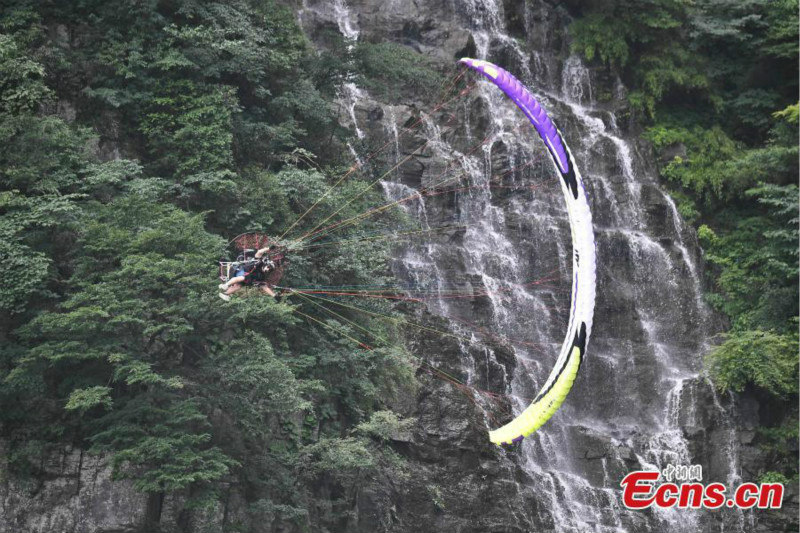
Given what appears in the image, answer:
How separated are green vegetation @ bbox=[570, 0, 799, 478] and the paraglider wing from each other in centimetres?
1036

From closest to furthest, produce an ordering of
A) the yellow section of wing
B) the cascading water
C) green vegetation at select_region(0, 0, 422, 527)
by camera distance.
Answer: the yellow section of wing
green vegetation at select_region(0, 0, 422, 527)
the cascading water

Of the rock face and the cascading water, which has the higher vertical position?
the cascading water

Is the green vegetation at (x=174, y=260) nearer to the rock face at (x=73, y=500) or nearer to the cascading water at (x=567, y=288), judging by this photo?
the rock face at (x=73, y=500)

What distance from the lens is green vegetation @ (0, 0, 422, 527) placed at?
624 inches

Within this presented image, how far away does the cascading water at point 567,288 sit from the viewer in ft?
74.1

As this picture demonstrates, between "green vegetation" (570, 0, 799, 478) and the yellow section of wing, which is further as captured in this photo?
"green vegetation" (570, 0, 799, 478)

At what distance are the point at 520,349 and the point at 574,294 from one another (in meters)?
9.75

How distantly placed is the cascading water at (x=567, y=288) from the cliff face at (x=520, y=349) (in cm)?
4

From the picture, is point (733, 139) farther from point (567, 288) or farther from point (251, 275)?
point (251, 275)

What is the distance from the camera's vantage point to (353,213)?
21.3 m

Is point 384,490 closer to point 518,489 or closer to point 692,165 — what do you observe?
point 518,489

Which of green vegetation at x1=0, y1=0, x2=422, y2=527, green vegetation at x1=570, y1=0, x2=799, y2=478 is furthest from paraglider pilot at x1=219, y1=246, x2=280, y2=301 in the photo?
green vegetation at x1=570, y1=0, x2=799, y2=478

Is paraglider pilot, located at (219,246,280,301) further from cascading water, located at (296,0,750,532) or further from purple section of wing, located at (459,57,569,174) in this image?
cascading water, located at (296,0,750,532)

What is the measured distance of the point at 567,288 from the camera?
26.1 m
